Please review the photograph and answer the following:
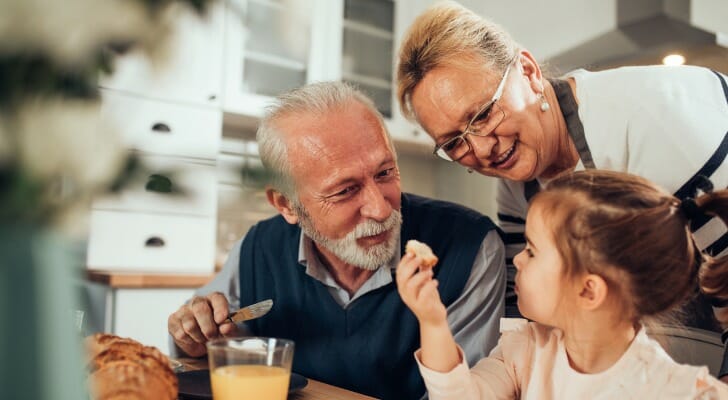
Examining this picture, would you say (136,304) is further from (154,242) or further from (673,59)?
(673,59)

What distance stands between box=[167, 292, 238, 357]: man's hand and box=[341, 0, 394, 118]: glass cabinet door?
6.33 ft

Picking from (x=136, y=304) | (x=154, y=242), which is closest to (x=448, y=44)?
(x=136, y=304)

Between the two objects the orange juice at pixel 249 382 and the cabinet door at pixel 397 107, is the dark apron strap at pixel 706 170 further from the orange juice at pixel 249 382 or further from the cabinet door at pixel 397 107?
the cabinet door at pixel 397 107

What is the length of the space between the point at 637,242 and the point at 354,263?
0.52m

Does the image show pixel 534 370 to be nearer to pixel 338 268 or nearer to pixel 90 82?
pixel 338 268

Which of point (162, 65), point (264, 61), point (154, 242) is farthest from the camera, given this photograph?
point (264, 61)

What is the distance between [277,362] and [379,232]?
414 mm

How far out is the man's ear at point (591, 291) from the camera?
0.77 meters

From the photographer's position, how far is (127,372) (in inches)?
26.4

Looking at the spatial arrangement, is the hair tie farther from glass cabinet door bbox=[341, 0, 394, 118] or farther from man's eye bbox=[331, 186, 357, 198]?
glass cabinet door bbox=[341, 0, 394, 118]

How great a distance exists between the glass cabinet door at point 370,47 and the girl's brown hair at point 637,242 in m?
2.19

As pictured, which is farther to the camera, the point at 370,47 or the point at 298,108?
the point at 370,47

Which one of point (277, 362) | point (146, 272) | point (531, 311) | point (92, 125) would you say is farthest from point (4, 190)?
point (146, 272)

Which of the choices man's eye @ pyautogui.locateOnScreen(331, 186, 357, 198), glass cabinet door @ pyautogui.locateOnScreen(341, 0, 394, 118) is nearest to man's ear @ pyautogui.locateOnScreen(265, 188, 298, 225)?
man's eye @ pyautogui.locateOnScreen(331, 186, 357, 198)
